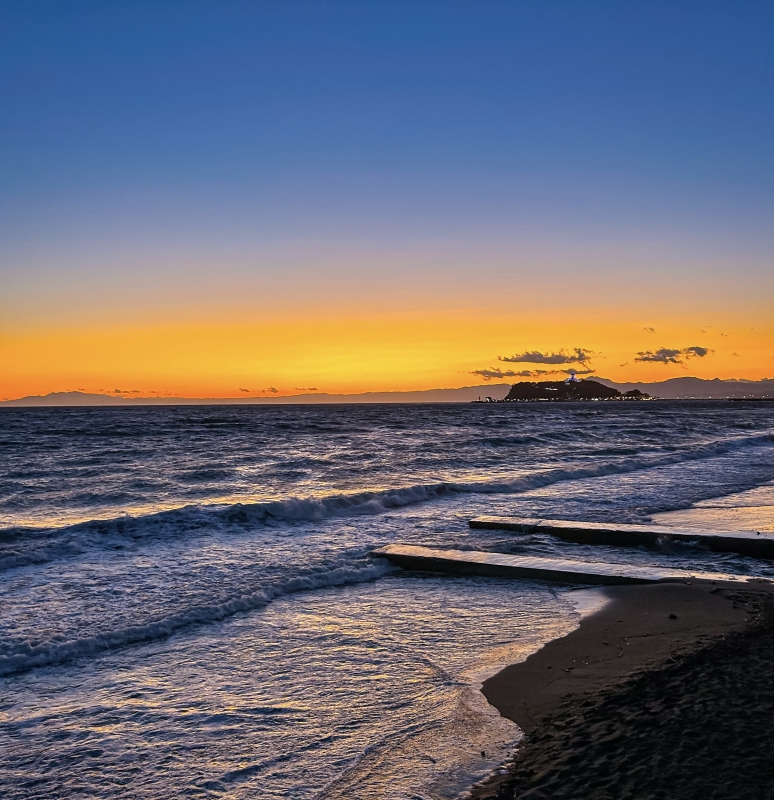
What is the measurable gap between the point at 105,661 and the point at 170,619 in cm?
125

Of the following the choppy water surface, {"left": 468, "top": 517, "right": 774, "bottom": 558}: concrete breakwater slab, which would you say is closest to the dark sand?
the choppy water surface

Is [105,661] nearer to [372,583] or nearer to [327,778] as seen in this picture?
[327,778]

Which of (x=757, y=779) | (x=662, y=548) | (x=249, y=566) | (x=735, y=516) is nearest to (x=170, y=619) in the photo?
(x=249, y=566)

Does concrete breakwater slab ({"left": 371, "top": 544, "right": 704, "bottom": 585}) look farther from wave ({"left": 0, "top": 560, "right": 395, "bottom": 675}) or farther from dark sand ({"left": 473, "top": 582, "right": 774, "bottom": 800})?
dark sand ({"left": 473, "top": 582, "right": 774, "bottom": 800})

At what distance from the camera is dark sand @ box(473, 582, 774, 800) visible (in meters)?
3.88

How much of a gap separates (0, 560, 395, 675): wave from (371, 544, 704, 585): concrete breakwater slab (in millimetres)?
567

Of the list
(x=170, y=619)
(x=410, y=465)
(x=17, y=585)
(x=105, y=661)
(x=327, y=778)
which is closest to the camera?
(x=327, y=778)

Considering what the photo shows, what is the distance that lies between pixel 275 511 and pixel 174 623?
8.79 m

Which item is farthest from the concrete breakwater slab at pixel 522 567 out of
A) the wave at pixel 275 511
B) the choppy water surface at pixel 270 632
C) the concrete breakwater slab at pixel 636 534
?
the wave at pixel 275 511

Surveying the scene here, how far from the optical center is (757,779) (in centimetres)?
377

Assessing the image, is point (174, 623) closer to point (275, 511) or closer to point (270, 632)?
point (270, 632)

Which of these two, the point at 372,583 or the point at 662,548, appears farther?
the point at 662,548

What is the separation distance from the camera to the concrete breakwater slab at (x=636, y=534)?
11430 millimetres

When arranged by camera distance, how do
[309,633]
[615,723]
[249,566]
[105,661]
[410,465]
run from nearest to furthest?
[615,723] → [105,661] → [309,633] → [249,566] → [410,465]
